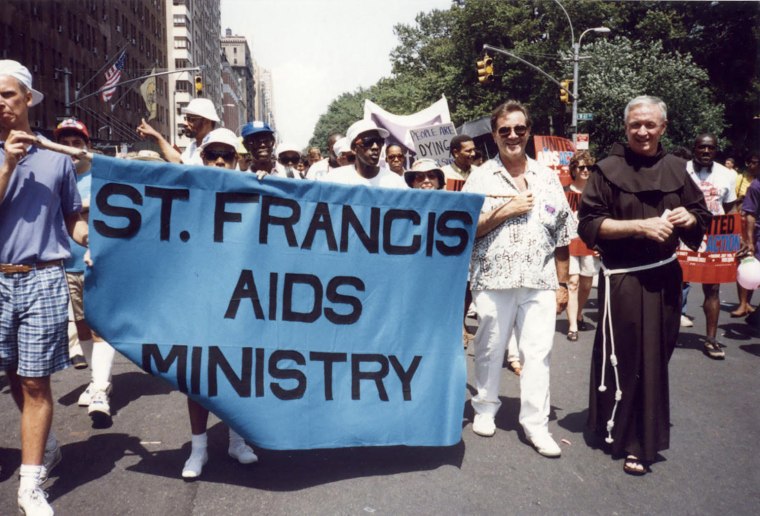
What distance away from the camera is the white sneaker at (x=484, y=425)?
447 cm

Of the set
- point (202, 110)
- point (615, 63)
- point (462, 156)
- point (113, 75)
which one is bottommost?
point (462, 156)

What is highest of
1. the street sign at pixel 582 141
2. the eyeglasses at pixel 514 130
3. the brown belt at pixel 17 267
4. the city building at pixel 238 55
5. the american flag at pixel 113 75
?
the city building at pixel 238 55

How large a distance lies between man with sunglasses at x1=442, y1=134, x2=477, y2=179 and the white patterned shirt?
2796mm

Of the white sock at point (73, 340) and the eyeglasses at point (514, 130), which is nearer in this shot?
the eyeglasses at point (514, 130)

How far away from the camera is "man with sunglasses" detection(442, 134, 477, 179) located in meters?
7.27

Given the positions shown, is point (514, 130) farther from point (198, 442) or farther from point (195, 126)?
point (198, 442)

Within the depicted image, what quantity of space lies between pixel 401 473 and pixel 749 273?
4.54 metres

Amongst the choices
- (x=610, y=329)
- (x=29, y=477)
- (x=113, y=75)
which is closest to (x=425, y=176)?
(x=610, y=329)

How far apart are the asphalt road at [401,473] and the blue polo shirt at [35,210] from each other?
129cm

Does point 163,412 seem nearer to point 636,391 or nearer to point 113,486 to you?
point 113,486

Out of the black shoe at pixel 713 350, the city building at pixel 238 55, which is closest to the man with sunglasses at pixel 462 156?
the black shoe at pixel 713 350

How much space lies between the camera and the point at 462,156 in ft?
23.9

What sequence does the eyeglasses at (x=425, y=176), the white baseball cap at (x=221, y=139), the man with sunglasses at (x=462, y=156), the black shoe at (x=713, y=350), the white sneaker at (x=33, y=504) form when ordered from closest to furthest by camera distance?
1. the white sneaker at (x=33, y=504)
2. the white baseball cap at (x=221, y=139)
3. the eyeglasses at (x=425, y=176)
4. the black shoe at (x=713, y=350)
5. the man with sunglasses at (x=462, y=156)

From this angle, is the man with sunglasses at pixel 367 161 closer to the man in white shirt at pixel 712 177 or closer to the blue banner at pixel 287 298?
the blue banner at pixel 287 298
